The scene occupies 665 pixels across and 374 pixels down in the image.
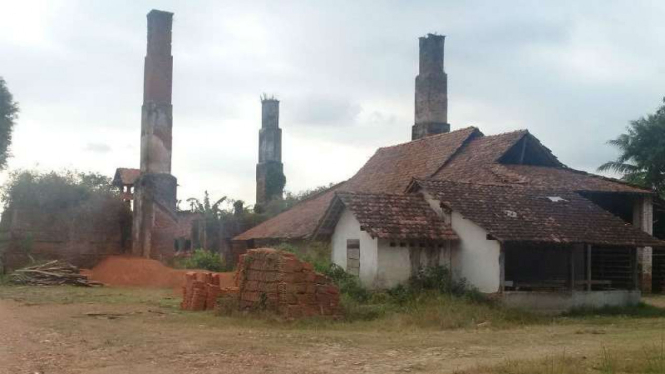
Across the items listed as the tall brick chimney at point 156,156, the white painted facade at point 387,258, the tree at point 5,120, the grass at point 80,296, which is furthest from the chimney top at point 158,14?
the white painted facade at point 387,258

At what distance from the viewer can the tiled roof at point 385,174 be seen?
27656mm

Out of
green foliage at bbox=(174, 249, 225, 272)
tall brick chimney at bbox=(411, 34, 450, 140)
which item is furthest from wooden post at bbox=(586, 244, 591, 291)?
green foliage at bbox=(174, 249, 225, 272)

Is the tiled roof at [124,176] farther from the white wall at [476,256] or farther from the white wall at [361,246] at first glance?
the white wall at [476,256]

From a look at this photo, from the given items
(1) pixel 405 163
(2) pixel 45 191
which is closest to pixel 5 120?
(2) pixel 45 191

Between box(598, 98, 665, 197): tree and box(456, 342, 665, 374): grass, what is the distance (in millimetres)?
24605

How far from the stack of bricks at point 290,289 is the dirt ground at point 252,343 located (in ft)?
2.07

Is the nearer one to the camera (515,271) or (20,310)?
(20,310)

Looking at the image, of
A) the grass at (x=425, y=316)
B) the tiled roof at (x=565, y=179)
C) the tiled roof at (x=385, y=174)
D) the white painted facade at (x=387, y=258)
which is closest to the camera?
the grass at (x=425, y=316)

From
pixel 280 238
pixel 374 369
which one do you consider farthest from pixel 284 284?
pixel 280 238

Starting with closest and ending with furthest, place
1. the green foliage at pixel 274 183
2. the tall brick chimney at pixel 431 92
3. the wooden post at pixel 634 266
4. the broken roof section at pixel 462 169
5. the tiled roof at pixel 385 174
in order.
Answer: the wooden post at pixel 634 266, the broken roof section at pixel 462 169, the tiled roof at pixel 385 174, the tall brick chimney at pixel 431 92, the green foliage at pixel 274 183

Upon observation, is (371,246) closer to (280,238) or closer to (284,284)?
(284,284)

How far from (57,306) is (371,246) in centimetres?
811

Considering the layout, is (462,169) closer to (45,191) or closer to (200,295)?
(200,295)

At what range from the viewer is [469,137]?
1117 inches
